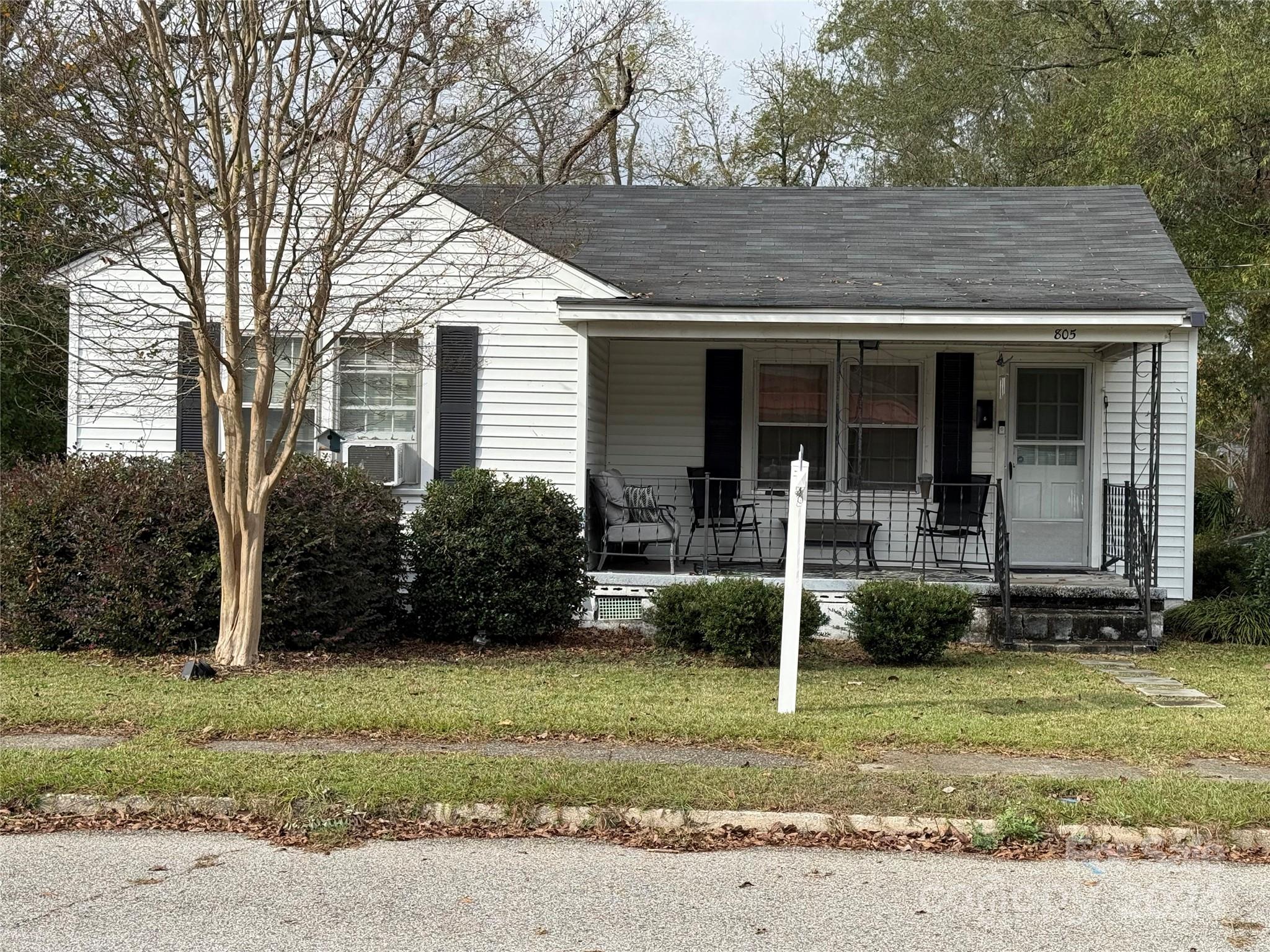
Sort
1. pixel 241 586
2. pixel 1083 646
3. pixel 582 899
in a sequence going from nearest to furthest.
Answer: pixel 582 899 → pixel 241 586 → pixel 1083 646

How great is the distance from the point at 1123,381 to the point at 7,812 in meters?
11.4

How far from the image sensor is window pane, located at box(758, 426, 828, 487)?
13.9 m

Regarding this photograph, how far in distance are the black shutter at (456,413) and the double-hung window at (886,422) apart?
4.06 meters

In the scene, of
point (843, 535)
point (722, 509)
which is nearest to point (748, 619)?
point (722, 509)

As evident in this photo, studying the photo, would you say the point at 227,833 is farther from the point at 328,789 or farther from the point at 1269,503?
the point at 1269,503

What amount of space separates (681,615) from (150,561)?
13.8ft

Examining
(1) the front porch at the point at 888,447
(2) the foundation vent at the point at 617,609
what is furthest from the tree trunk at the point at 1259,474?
(2) the foundation vent at the point at 617,609

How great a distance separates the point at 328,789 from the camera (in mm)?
5930

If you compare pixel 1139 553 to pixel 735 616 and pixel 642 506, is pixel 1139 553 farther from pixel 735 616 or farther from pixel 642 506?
pixel 642 506

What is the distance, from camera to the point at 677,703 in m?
8.34

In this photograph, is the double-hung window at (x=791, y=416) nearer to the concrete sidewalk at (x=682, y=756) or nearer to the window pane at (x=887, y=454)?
the window pane at (x=887, y=454)

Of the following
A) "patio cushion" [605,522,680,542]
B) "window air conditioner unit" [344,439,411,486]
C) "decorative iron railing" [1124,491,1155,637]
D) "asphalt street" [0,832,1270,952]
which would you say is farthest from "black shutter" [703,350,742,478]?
"asphalt street" [0,832,1270,952]

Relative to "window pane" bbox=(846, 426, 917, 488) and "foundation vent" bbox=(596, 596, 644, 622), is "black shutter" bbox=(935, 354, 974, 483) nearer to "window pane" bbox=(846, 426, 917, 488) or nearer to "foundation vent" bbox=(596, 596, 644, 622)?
"window pane" bbox=(846, 426, 917, 488)

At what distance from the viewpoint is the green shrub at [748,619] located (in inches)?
389
